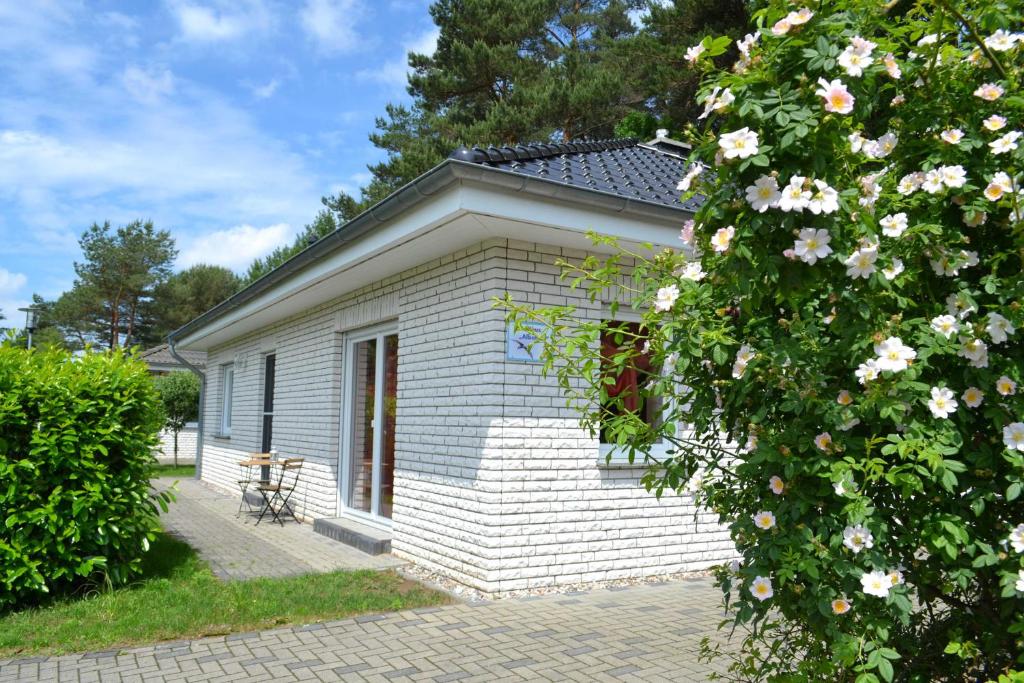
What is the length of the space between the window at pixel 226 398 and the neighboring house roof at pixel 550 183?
634 cm

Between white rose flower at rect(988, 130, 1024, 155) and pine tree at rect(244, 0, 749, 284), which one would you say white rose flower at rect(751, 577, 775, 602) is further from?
pine tree at rect(244, 0, 749, 284)

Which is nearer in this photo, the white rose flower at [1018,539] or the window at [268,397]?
the white rose flower at [1018,539]

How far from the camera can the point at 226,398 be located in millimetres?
16406

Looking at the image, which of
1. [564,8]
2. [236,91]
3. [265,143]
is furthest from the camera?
[564,8]

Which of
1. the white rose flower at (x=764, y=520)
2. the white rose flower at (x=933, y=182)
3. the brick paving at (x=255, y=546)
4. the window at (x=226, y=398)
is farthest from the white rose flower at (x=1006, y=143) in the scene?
the window at (x=226, y=398)

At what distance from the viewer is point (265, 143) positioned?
16688 millimetres

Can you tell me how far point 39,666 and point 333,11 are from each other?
27.8 ft

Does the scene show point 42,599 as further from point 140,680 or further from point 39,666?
point 140,680

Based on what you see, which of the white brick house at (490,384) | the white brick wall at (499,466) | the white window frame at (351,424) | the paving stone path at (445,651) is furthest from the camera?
the white window frame at (351,424)

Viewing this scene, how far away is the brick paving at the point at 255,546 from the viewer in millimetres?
7230

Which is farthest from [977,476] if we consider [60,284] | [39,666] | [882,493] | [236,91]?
[60,284]

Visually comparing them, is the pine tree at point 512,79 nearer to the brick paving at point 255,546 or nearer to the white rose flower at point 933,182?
the brick paving at point 255,546

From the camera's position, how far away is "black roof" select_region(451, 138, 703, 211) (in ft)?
21.8

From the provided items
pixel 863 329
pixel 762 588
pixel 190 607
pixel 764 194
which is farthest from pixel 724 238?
pixel 190 607
